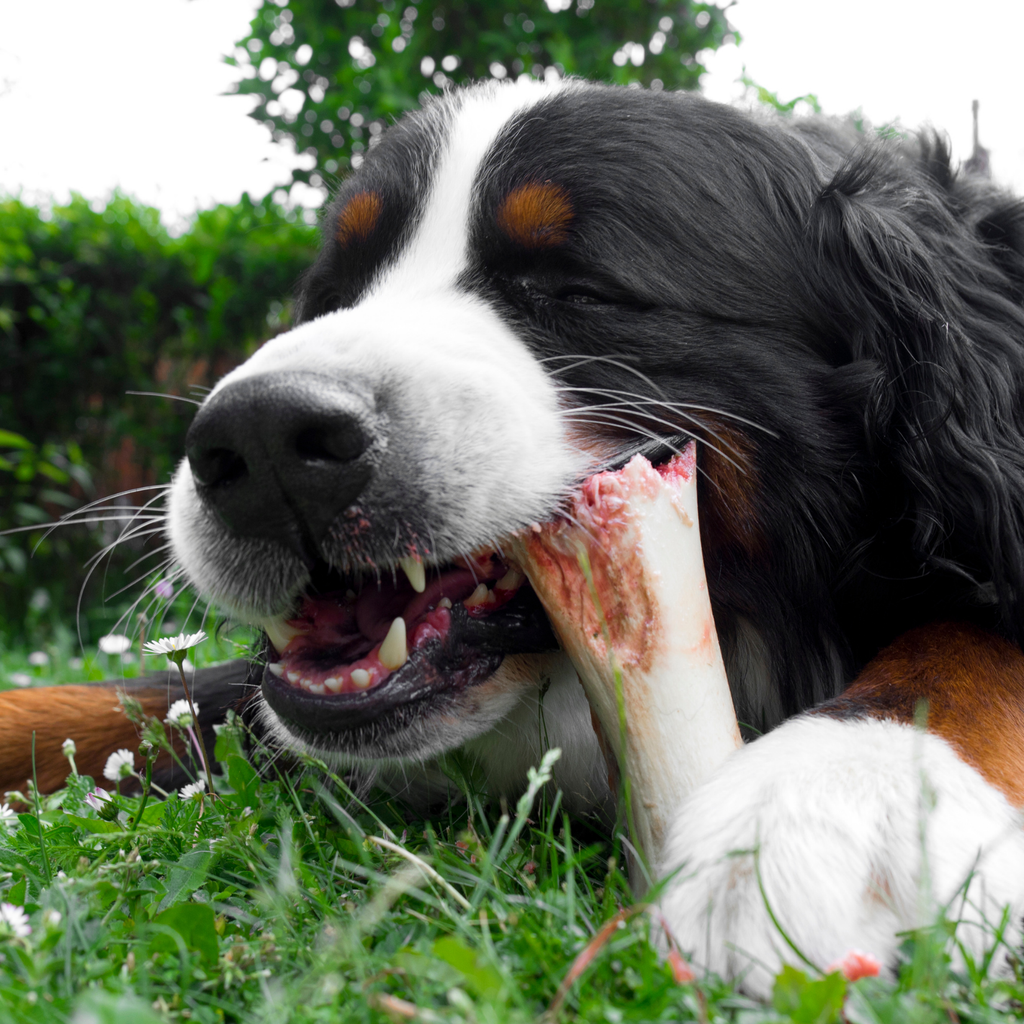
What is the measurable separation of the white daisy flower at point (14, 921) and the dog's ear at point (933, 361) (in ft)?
5.17

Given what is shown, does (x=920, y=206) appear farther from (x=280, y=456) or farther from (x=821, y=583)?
(x=280, y=456)

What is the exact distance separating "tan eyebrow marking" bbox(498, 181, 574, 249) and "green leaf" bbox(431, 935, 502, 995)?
1342 millimetres

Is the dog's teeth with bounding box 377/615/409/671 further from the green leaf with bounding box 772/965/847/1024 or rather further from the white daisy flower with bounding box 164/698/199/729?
the green leaf with bounding box 772/965/847/1024

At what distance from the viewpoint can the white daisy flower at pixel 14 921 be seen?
1146 millimetres

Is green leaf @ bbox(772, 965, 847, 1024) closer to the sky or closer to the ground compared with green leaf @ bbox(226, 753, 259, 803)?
closer to the sky

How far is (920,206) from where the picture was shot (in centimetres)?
216

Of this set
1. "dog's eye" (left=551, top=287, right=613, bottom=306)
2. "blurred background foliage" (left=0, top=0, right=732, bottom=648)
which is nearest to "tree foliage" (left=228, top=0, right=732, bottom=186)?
"blurred background foliage" (left=0, top=0, right=732, bottom=648)

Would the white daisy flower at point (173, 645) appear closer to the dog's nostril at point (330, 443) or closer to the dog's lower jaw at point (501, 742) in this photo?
the dog's lower jaw at point (501, 742)

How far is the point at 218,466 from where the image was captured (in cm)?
159

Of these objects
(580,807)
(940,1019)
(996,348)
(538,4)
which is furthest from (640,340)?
(538,4)

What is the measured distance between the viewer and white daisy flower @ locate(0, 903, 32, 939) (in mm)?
1146

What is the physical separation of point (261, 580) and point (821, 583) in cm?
107

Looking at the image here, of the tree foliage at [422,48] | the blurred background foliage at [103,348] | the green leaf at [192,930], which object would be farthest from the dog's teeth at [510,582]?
the blurred background foliage at [103,348]

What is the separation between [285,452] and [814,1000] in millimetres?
1018
